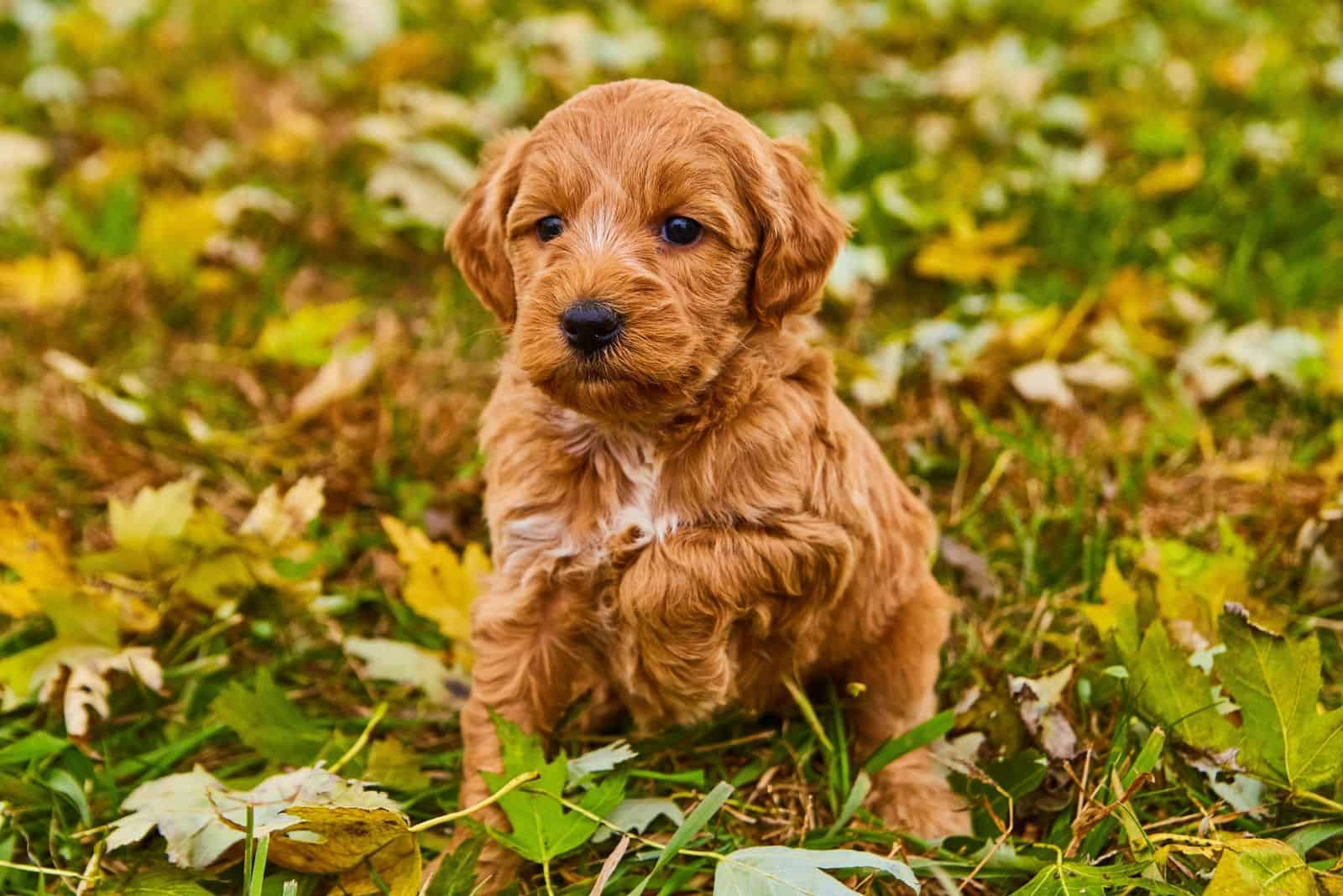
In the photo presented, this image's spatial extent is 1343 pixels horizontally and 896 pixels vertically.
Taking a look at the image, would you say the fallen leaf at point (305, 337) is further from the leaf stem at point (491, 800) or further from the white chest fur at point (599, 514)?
the leaf stem at point (491, 800)

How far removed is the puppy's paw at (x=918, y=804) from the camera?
2729 mm

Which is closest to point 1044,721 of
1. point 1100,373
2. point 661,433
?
point 661,433

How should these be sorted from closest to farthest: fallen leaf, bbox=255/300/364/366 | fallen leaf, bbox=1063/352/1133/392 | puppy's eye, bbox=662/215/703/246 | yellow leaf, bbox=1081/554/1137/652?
puppy's eye, bbox=662/215/703/246, yellow leaf, bbox=1081/554/1137/652, fallen leaf, bbox=1063/352/1133/392, fallen leaf, bbox=255/300/364/366

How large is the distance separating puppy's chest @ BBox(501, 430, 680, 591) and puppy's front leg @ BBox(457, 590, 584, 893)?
0.27ft

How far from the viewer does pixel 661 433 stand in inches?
95.3

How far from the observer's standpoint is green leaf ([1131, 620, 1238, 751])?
8.07 feet

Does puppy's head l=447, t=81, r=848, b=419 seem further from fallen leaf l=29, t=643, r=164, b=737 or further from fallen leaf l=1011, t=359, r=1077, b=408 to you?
fallen leaf l=1011, t=359, r=1077, b=408

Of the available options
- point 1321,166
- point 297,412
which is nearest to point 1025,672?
point 297,412

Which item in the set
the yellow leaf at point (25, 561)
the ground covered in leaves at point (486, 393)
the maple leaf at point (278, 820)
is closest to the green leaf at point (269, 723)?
the ground covered in leaves at point (486, 393)

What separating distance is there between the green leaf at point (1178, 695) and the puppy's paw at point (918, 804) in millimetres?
507

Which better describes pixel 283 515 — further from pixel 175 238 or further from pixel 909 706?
pixel 175 238

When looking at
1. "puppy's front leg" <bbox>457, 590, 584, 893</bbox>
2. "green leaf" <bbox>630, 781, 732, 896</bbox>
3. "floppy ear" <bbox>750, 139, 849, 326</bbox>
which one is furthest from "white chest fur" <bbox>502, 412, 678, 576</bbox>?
"green leaf" <bbox>630, 781, 732, 896</bbox>

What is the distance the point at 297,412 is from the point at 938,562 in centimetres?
212

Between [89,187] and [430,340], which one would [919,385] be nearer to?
[430,340]
